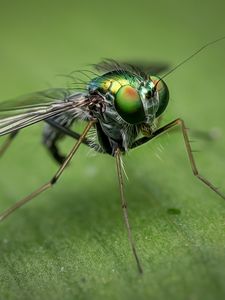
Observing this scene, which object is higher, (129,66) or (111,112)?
(129,66)

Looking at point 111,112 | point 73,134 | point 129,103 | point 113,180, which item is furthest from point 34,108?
point 113,180

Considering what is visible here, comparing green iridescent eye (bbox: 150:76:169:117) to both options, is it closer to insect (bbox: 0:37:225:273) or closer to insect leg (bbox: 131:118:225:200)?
insect (bbox: 0:37:225:273)

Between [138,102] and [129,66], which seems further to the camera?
[129,66]

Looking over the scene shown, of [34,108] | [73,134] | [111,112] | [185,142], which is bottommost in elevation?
[185,142]

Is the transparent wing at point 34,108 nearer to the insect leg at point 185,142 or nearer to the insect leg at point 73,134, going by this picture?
the insect leg at point 73,134

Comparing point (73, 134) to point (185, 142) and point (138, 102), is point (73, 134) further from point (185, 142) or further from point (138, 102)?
point (185, 142)

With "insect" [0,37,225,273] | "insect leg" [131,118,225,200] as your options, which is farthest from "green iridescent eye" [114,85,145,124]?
"insect leg" [131,118,225,200]

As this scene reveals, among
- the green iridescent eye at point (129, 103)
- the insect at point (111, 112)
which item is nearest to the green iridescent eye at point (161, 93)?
the insect at point (111, 112)
